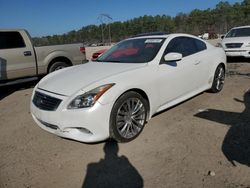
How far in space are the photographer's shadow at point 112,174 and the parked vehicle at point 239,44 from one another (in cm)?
896

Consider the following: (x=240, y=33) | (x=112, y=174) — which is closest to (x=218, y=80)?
(x=112, y=174)

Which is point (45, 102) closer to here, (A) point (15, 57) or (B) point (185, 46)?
(B) point (185, 46)

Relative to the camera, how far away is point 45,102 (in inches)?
155

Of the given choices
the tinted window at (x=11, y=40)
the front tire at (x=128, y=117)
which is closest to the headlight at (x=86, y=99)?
the front tire at (x=128, y=117)

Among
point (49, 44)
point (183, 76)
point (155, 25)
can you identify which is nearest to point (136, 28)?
point (155, 25)

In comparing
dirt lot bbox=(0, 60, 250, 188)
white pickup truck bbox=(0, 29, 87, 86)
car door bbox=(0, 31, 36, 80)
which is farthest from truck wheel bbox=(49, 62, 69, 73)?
dirt lot bbox=(0, 60, 250, 188)

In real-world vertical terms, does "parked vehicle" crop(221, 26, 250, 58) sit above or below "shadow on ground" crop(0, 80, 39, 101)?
above

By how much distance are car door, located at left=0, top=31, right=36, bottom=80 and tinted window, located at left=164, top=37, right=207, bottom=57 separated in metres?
4.74

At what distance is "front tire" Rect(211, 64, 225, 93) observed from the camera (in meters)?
6.18

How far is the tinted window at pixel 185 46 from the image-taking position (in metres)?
4.98

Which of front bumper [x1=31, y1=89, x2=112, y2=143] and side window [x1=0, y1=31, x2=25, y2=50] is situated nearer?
front bumper [x1=31, y1=89, x2=112, y2=143]

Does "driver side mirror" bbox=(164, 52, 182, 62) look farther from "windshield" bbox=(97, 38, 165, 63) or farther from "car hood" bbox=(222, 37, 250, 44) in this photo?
"car hood" bbox=(222, 37, 250, 44)

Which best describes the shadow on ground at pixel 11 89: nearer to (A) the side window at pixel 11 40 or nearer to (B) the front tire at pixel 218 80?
(A) the side window at pixel 11 40

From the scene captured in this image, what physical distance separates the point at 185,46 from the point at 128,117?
2.18 metres
